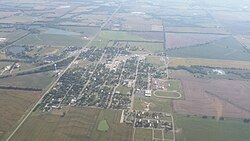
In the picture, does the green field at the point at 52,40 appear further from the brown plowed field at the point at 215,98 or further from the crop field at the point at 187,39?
the brown plowed field at the point at 215,98

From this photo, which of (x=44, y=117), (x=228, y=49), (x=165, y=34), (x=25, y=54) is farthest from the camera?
(x=165, y=34)

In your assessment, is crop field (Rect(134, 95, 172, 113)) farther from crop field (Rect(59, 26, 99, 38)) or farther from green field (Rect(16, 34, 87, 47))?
crop field (Rect(59, 26, 99, 38))

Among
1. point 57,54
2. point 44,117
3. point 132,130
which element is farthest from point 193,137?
point 57,54

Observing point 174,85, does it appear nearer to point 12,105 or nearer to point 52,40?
point 12,105

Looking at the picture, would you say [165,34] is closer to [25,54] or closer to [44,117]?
[25,54]

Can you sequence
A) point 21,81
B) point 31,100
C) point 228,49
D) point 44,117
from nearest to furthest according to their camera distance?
point 44,117, point 31,100, point 21,81, point 228,49

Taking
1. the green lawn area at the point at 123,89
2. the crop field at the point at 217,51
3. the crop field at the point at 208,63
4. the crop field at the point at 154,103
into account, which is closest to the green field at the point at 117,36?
the crop field at the point at 217,51
